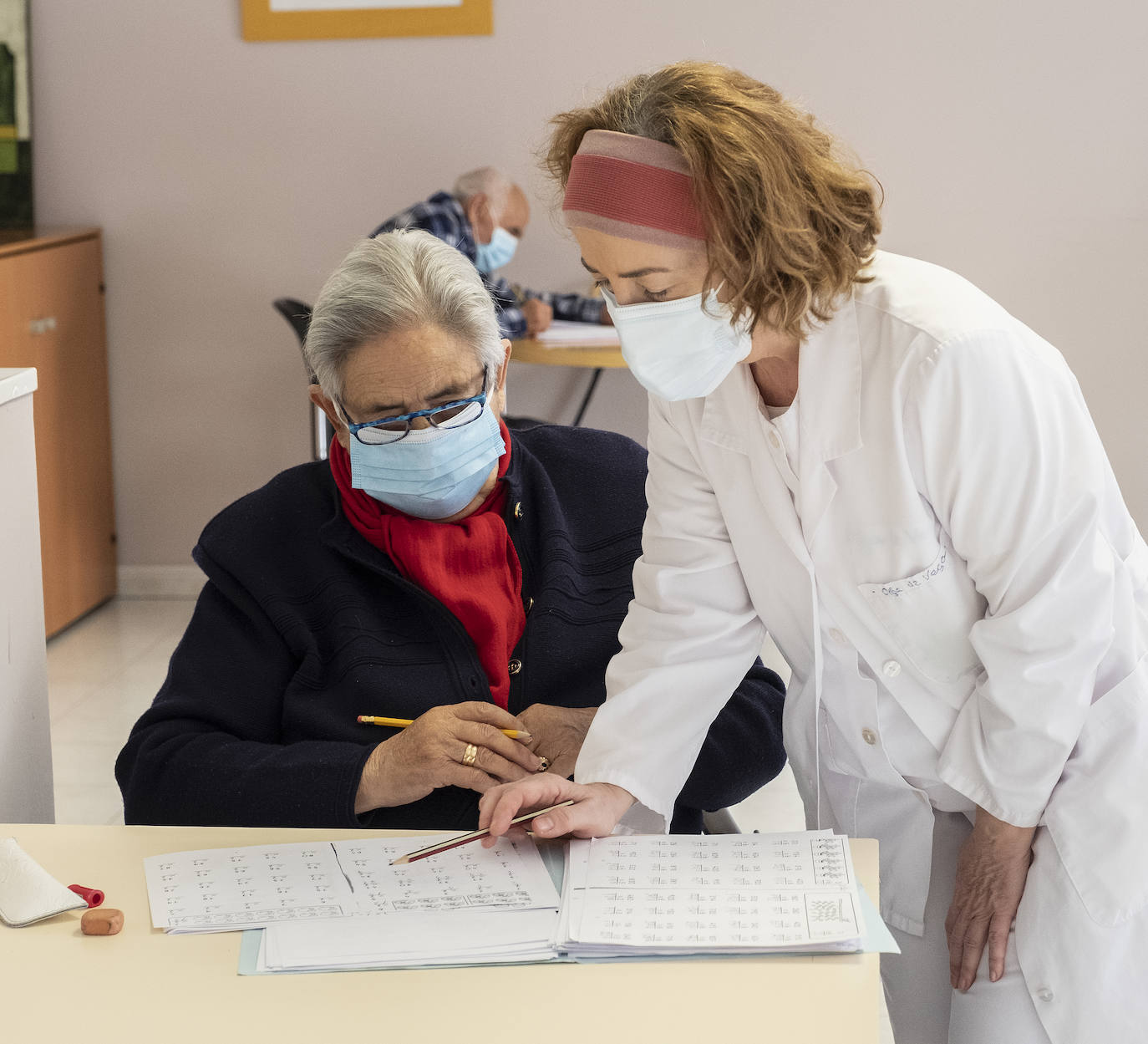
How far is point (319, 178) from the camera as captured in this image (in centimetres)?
429

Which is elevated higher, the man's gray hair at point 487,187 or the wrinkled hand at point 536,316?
the man's gray hair at point 487,187

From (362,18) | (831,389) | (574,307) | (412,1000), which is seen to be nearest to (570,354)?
(574,307)

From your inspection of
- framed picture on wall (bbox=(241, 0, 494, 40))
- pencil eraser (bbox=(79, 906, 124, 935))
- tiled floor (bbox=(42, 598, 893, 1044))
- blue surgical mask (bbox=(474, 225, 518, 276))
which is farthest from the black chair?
pencil eraser (bbox=(79, 906, 124, 935))

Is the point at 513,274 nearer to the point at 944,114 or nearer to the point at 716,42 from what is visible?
the point at 716,42

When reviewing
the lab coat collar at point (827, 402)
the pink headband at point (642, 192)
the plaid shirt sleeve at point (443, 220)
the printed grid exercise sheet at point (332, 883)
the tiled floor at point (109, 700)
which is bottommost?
the tiled floor at point (109, 700)

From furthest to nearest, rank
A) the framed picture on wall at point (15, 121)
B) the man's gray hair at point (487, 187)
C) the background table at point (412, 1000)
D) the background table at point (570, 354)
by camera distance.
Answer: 1. the framed picture on wall at point (15, 121)
2. the man's gray hair at point (487, 187)
3. the background table at point (570, 354)
4. the background table at point (412, 1000)

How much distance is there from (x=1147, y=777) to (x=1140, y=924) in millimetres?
146

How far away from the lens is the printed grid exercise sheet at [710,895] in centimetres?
102

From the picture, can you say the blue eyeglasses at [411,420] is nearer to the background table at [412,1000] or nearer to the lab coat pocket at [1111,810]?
the background table at [412,1000]

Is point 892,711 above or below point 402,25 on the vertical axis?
below

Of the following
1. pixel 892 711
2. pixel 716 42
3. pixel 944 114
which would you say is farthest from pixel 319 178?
pixel 892 711

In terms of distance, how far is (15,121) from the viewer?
426cm

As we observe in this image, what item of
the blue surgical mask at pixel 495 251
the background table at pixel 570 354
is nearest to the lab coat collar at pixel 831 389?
the background table at pixel 570 354

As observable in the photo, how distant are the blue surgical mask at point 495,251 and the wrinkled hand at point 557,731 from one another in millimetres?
2490
